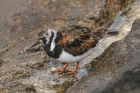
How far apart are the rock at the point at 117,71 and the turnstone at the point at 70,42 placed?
0.26 meters

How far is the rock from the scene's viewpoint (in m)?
3.37

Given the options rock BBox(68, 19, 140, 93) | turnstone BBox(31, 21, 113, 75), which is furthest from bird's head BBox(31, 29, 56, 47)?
rock BBox(68, 19, 140, 93)

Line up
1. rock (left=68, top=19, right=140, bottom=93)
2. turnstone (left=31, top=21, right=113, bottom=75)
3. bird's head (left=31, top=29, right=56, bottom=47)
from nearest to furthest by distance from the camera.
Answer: rock (left=68, top=19, right=140, bottom=93) → turnstone (left=31, top=21, right=113, bottom=75) → bird's head (left=31, top=29, right=56, bottom=47)

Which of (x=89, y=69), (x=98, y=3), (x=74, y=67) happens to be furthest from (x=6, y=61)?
(x=98, y=3)

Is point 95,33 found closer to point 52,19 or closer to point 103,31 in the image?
point 103,31

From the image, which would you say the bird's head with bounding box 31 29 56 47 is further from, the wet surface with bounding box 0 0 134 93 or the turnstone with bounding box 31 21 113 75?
the wet surface with bounding box 0 0 134 93

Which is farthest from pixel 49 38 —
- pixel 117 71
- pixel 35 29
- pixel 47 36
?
pixel 35 29

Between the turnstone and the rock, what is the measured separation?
26 cm

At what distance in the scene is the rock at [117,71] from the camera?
3371 mm

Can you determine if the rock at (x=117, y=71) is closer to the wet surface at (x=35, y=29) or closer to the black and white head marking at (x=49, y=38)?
the wet surface at (x=35, y=29)

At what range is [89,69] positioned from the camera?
464 cm

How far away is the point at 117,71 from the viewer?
3.90 metres

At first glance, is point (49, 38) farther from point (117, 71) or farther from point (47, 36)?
point (117, 71)

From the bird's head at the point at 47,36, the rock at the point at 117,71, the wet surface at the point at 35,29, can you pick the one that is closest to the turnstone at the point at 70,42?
the bird's head at the point at 47,36
